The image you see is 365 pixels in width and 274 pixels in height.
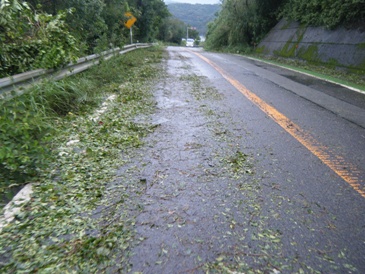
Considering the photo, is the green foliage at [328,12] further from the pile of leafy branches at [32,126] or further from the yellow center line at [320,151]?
the pile of leafy branches at [32,126]

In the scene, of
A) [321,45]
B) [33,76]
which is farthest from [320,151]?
[321,45]

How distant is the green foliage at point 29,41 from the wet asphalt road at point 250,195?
2.23m

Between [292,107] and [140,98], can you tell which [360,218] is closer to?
[292,107]

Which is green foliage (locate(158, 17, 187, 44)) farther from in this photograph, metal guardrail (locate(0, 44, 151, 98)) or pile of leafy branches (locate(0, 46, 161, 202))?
pile of leafy branches (locate(0, 46, 161, 202))

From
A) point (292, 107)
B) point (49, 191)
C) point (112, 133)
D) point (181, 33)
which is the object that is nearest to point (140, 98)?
point (112, 133)

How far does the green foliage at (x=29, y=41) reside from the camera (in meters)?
4.23

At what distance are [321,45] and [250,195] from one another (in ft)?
44.0

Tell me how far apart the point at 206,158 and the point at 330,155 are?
1.40 metres

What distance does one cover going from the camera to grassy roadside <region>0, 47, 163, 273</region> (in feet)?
5.50

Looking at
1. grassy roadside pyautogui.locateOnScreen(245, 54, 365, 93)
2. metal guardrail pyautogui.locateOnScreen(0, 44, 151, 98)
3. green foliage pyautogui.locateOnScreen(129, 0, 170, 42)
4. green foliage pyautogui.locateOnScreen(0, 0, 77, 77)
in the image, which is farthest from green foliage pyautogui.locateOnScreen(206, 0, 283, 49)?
green foliage pyautogui.locateOnScreen(0, 0, 77, 77)

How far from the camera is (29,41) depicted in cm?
476

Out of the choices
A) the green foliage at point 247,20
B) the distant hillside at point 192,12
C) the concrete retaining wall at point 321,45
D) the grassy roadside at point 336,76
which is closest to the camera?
the grassy roadside at point 336,76

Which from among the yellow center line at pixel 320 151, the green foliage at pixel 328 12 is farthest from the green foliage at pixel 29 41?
the green foliage at pixel 328 12

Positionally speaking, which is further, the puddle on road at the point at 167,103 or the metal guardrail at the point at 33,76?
the puddle on road at the point at 167,103
